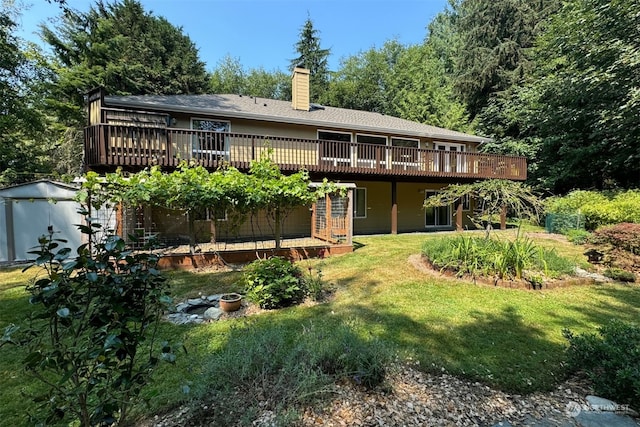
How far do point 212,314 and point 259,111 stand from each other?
32.0 ft

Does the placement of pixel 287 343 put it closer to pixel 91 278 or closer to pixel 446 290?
pixel 91 278

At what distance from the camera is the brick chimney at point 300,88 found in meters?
14.3

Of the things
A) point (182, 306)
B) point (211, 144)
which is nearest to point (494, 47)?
point (211, 144)

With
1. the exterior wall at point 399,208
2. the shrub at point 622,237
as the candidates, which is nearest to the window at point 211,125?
the exterior wall at point 399,208

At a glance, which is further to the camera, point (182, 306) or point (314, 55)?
point (314, 55)

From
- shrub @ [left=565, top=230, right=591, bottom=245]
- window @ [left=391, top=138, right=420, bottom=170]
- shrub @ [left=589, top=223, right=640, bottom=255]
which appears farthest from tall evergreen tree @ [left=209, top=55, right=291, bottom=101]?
shrub @ [left=589, top=223, right=640, bottom=255]

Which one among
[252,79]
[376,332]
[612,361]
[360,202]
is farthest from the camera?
[252,79]

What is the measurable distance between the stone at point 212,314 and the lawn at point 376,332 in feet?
1.19

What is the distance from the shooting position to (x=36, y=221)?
28.7ft

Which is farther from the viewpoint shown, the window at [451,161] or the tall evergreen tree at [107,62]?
the tall evergreen tree at [107,62]

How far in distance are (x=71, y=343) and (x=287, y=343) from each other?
228cm

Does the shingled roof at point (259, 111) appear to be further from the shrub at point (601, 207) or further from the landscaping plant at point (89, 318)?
the landscaping plant at point (89, 318)

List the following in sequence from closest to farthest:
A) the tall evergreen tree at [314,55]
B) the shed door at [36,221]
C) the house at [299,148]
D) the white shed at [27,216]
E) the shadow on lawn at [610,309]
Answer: the shadow on lawn at [610,309], the white shed at [27,216], the shed door at [36,221], the house at [299,148], the tall evergreen tree at [314,55]

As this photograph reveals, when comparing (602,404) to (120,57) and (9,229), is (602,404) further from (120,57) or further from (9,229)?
(120,57)
